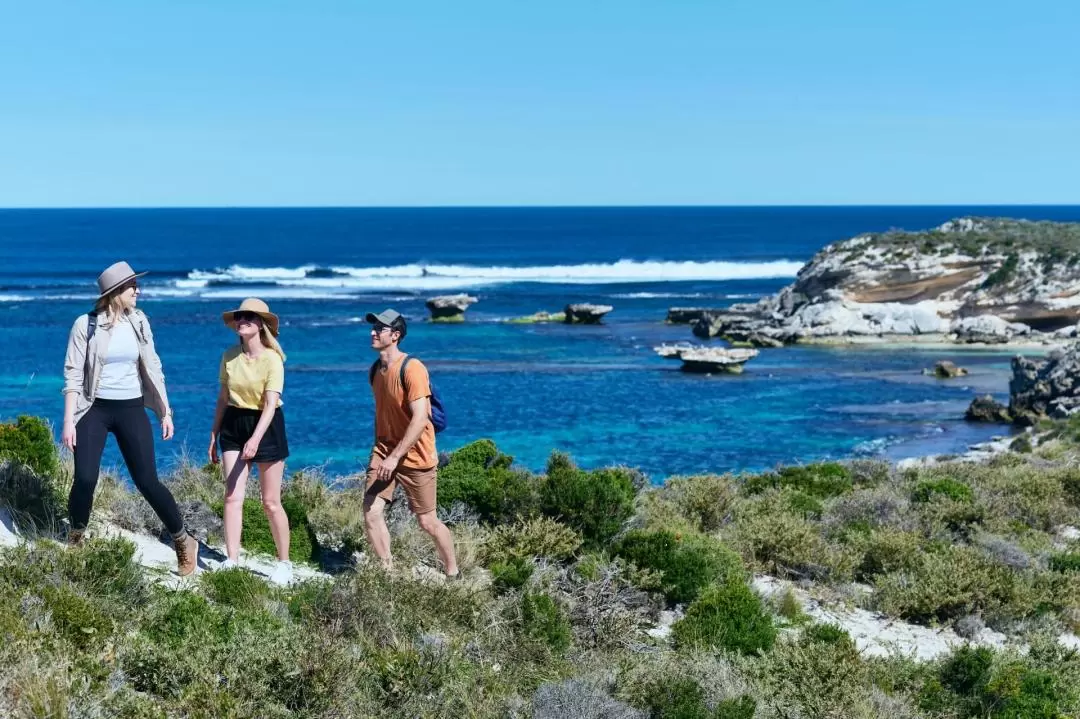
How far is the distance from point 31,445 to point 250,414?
2.24 m

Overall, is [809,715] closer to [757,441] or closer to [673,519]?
[673,519]

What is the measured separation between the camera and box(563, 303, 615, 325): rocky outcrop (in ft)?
201

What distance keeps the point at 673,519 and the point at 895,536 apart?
1871mm

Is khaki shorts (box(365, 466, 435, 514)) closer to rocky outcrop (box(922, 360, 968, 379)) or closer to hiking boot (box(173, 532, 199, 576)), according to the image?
hiking boot (box(173, 532, 199, 576))

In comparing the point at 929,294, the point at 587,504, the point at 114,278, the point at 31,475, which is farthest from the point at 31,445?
the point at 929,294

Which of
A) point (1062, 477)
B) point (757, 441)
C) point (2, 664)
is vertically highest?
point (2, 664)

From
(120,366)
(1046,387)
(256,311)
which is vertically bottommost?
(1046,387)

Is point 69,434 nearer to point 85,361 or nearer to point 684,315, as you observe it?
point 85,361

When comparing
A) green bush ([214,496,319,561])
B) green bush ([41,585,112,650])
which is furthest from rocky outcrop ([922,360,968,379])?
green bush ([41,585,112,650])

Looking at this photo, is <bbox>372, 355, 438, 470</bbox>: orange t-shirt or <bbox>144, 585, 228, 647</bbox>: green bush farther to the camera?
<bbox>372, 355, 438, 470</bbox>: orange t-shirt

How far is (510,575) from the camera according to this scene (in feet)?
24.6

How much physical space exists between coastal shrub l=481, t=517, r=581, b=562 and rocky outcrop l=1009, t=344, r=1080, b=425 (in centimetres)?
2819

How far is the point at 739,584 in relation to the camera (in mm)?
7605

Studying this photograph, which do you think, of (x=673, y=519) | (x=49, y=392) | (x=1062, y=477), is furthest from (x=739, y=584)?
(x=49, y=392)
